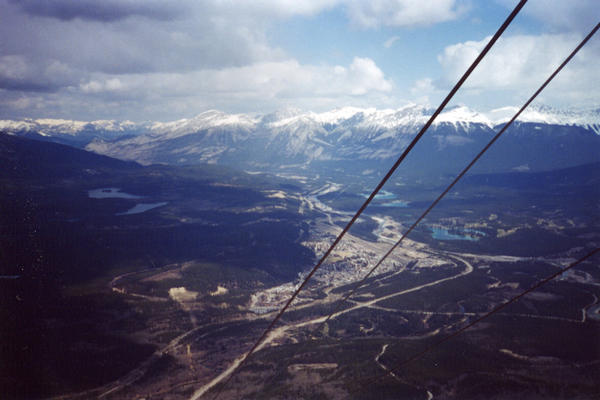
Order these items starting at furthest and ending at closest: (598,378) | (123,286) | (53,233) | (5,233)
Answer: (53,233)
(5,233)
(123,286)
(598,378)

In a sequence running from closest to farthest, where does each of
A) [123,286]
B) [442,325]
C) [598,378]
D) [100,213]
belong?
[598,378]
[442,325]
[123,286]
[100,213]

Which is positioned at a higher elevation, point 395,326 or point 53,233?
point 53,233

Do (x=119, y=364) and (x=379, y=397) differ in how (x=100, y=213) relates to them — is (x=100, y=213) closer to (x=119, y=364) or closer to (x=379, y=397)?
(x=119, y=364)

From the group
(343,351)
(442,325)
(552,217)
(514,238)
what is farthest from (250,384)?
(552,217)

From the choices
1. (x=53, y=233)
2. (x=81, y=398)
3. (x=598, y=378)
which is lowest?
(x=81, y=398)

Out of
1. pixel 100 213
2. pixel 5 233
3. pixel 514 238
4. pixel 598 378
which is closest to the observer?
pixel 598 378

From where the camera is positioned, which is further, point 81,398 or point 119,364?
point 119,364

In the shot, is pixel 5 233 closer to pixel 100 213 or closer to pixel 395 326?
pixel 100 213

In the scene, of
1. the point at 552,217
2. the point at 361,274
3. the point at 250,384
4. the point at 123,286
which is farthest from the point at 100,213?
the point at 552,217

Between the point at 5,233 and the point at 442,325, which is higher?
the point at 5,233
